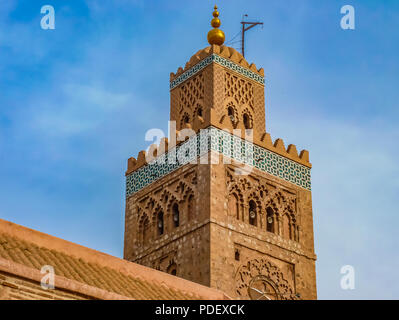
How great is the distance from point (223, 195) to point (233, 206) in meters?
0.42

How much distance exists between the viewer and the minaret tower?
1903 centimetres

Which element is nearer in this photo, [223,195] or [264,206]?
[223,195]

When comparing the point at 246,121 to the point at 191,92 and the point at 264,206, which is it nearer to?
the point at 191,92

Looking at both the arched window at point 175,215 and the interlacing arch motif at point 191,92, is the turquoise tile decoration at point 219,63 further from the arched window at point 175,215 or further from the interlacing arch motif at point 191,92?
the arched window at point 175,215

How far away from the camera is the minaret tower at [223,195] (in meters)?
19.0

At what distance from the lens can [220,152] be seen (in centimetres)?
1962

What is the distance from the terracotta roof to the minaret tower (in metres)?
5.92

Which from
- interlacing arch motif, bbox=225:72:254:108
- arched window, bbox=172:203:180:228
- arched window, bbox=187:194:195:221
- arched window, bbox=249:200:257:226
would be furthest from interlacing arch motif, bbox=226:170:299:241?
interlacing arch motif, bbox=225:72:254:108

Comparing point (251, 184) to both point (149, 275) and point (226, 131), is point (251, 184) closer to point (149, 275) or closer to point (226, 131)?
point (226, 131)

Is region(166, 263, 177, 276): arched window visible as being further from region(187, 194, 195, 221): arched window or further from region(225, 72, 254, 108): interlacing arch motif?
region(225, 72, 254, 108): interlacing arch motif

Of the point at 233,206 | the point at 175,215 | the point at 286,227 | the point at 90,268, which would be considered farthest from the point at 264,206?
the point at 90,268

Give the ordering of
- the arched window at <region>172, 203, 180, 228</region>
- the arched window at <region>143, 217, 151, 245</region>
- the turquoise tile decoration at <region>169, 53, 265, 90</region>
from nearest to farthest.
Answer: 1. the arched window at <region>172, 203, 180, 228</region>
2. the arched window at <region>143, 217, 151, 245</region>
3. the turquoise tile decoration at <region>169, 53, 265, 90</region>

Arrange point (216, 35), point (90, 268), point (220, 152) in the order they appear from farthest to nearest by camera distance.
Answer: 1. point (216, 35)
2. point (220, 152)
3. point (90, 268)
